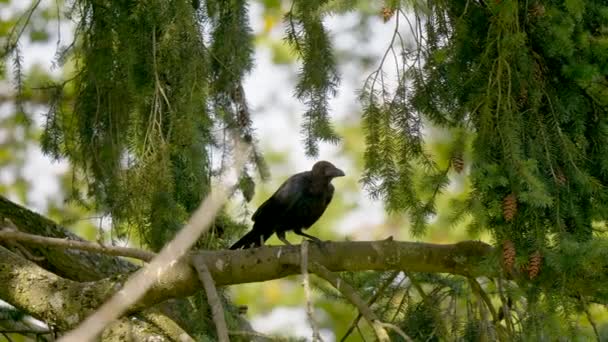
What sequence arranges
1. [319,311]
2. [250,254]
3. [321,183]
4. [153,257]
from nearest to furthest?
1. [153,257]
2. [250,254]
3. [321,183]
4. [319,311]

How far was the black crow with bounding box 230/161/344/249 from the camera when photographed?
655cm

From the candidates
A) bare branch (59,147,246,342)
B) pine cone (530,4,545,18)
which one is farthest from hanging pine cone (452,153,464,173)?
bare branch (59,147,246,342)

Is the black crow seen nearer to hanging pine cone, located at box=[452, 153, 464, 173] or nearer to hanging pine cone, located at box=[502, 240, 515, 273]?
hanging pine cone, located at box=[452, 153, 464, 173]

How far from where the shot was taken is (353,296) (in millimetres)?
4320

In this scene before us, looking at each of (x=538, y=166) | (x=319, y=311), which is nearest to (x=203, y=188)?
(x=538, y=166)

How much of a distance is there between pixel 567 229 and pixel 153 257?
1736mm

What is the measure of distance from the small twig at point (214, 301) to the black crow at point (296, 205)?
1.94 meters

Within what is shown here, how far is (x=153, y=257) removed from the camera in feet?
14.8

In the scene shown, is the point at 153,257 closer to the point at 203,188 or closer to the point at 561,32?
the point at 203,188

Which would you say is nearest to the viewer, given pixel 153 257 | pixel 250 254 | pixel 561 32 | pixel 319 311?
pixel 561 32

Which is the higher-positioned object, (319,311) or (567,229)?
(319,311)

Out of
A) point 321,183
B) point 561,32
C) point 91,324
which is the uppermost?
point 321,183

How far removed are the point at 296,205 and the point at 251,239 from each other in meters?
0.36

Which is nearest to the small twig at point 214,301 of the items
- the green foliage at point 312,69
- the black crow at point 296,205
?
the green foliage at point 312,69
